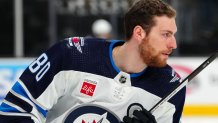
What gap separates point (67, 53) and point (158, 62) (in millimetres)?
324

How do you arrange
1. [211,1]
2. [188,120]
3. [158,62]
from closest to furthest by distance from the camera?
[158,62], [188,120], [211,1]

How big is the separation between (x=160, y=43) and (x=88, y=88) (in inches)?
12.2

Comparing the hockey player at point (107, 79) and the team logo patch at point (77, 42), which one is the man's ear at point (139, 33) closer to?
the hockey player at point (107, 79)

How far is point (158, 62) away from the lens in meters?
2.30

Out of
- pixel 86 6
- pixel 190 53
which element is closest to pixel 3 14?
pixel 86 6

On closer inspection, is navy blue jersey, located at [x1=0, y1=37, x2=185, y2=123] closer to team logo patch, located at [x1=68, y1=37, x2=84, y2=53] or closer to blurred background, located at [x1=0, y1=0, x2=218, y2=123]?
team logo patch, located at [x1=68, y1=37, x2=84, y2=53]

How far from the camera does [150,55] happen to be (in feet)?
7.56

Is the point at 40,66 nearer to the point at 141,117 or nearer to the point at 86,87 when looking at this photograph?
the point at 86,87

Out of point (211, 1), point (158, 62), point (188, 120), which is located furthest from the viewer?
point (211, 1)

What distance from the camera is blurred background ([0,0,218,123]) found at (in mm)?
5641

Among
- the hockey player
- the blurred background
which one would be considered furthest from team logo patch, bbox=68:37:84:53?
the blurred background

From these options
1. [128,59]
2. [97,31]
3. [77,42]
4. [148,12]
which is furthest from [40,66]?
[97,31]

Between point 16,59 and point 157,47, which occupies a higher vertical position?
point 157,47

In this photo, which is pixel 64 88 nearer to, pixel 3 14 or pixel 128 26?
pixel 128 26
